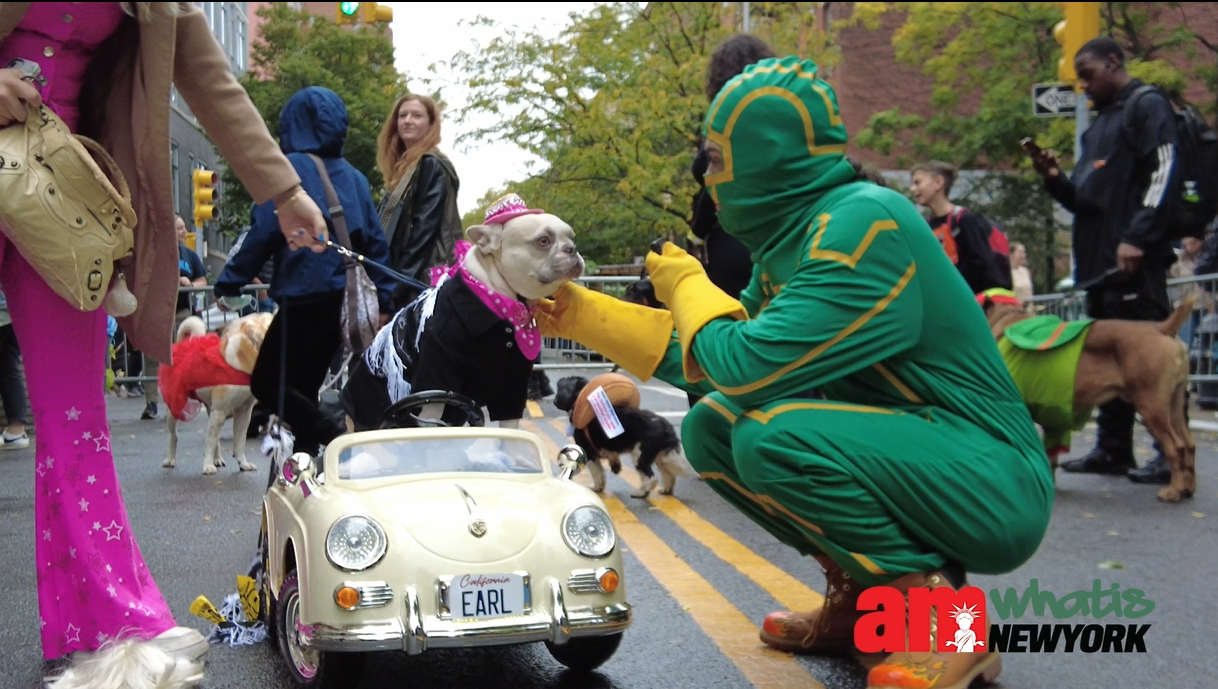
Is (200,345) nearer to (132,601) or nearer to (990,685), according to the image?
(132,601)

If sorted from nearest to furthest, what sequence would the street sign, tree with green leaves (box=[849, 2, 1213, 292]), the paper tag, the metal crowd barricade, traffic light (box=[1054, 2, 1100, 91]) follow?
the paper tag → the metal crowd barricade → traffic light (box=[1054, 2, 1100, 91]) → the street sign → tree with green leaves (box=[849, 2, 1213, 292])

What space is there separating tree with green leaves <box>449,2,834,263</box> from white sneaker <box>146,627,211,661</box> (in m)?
19.6

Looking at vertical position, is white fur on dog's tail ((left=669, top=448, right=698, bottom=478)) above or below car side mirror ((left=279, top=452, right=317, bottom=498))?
→ below

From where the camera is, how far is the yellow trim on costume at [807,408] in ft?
10.5

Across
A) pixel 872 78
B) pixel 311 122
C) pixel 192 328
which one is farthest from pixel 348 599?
pixel 872 78

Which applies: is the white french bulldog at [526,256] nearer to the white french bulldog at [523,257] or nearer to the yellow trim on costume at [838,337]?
the white french bulldog at [523,257]

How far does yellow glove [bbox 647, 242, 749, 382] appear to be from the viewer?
320 centimetres

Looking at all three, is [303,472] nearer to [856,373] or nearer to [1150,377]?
[856,373]

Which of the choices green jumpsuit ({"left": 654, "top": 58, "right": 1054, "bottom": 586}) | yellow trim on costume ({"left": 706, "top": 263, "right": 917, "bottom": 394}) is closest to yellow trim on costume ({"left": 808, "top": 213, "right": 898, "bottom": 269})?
green jumpsuit ({"left": 654, "top": 58, "right": 1054, "bottom": 586})

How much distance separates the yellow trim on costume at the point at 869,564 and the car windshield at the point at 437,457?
991mm

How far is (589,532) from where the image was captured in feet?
10.7

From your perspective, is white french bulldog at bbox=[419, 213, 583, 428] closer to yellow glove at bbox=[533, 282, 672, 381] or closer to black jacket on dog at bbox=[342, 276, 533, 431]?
black jacket on dog at bbox=[342, 276, 533, 431]

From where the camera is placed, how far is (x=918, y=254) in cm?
318

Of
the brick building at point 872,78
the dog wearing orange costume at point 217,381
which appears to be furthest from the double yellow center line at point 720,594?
the brick building at point 872,78
